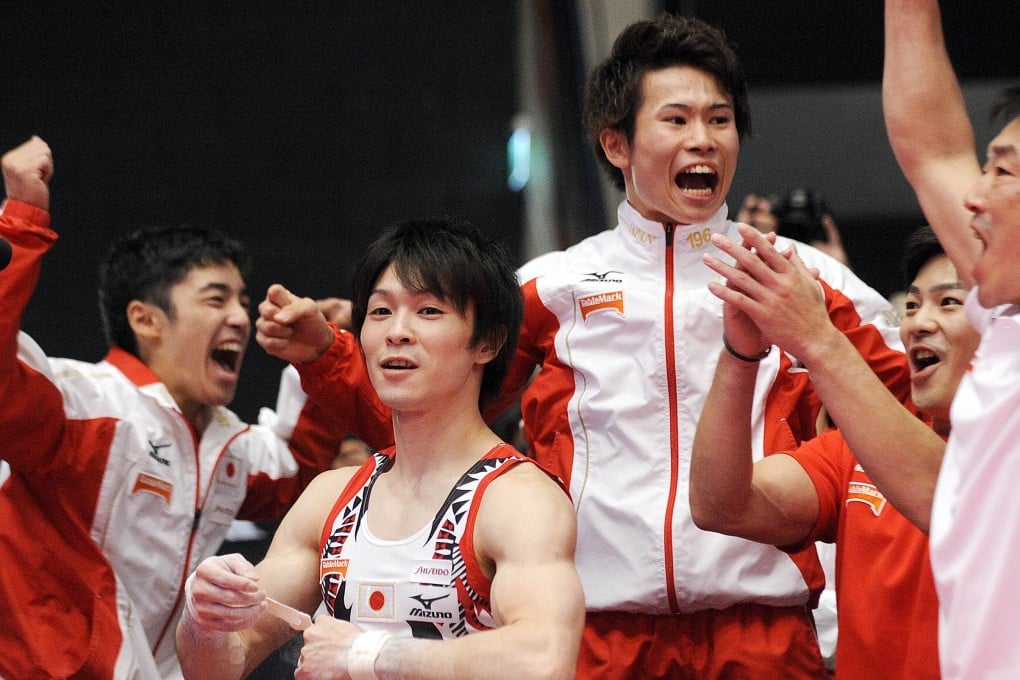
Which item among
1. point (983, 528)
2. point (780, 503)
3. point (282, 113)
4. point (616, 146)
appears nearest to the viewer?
point (983, 528)

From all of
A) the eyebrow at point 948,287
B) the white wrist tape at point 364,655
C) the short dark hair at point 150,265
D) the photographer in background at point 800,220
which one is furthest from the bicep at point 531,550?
the photographer in background at point 800,220

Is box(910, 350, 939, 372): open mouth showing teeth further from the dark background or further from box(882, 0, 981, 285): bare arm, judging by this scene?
the dark background

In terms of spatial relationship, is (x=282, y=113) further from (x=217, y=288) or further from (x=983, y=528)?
(x=983, y=528)

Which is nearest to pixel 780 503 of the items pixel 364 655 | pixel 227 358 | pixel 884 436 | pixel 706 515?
pixel 706 515

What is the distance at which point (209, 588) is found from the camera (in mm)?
1831

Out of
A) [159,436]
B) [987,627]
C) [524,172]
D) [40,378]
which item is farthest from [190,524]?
[524,172]

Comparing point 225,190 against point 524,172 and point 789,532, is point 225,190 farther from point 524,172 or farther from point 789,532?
point 789,532

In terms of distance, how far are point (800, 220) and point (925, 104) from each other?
178 cm

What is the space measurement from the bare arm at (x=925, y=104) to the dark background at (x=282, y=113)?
3.15 meters

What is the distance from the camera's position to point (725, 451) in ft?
6.32

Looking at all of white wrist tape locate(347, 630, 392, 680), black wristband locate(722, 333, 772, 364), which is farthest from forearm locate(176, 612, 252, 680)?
black wristband locate(722, 333, 772, 364)

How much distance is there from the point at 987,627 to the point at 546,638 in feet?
1.79

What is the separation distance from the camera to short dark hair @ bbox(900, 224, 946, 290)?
233 centimetres

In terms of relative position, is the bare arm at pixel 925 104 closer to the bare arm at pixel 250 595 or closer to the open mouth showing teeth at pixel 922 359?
the open mouth showing teeth at pixel 922 359
